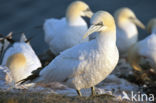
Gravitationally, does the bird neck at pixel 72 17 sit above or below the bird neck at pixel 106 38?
above

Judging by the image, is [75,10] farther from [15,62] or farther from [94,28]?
[94,28]

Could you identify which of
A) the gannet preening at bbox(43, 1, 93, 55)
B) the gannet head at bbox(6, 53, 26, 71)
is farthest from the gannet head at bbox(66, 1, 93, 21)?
the gannet head at bbox(6, 53, 26, 71)

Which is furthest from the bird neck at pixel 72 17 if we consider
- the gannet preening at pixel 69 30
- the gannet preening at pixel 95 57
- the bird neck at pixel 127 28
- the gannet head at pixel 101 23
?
the gannet head at pixel 101 23

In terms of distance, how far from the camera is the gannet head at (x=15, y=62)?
6980 mm

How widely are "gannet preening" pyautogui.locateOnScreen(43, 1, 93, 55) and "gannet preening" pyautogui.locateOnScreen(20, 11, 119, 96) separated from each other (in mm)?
2987

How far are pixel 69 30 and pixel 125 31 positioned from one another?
2077mm

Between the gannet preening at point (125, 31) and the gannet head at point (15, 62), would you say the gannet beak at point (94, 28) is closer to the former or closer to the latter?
the gannet head at point (15, 62)

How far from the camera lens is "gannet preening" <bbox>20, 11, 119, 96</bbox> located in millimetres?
5242

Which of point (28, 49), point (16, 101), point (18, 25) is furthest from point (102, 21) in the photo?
point (18, 25)

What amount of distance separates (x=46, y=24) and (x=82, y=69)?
4583 millimetres

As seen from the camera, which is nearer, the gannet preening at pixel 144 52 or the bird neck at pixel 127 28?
the gannet preening at pixel 144 52

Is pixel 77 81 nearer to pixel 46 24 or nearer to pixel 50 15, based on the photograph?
pixel 46 24

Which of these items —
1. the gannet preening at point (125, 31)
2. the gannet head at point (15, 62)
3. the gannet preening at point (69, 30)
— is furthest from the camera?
the gannet preening at point (125, 31)

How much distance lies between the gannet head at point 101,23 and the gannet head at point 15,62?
210cm
